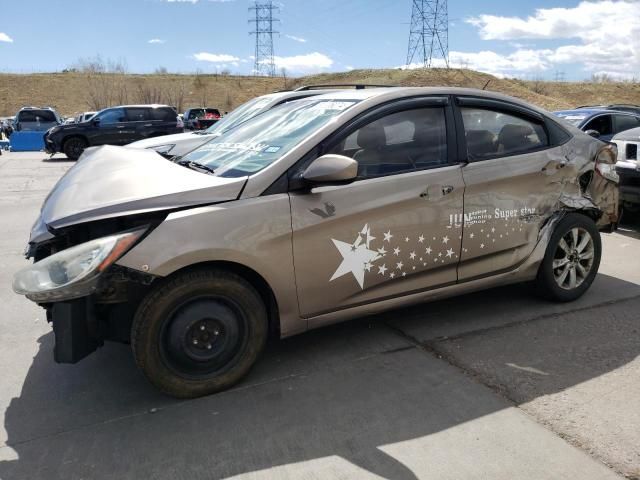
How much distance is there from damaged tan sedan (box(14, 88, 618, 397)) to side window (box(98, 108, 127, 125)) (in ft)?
56.1

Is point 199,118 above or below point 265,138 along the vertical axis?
above

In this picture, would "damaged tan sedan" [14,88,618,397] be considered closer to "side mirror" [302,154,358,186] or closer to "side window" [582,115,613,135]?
"side mirror" [302,154,358,186]

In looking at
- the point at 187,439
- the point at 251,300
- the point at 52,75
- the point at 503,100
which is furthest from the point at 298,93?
the point at 52,75

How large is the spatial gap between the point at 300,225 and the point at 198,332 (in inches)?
33.0

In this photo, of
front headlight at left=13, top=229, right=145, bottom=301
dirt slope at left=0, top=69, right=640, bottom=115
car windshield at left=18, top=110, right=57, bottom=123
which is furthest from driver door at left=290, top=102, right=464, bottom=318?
dirt slope at left=0, top=69, right=640, bottom=115

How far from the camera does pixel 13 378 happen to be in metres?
3.36

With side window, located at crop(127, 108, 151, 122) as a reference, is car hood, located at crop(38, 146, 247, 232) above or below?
below

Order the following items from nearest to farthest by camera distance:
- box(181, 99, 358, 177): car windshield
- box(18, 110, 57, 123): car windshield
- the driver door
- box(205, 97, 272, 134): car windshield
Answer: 1. the driver door
2. box(181, 99, 358, 177): car windshield
3. box(205, 97, 272, 134): car windshield
4. box(18, 110, 57, 123): car windshield

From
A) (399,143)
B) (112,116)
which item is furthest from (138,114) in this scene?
(399,143)

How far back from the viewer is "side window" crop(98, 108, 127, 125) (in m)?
19.9

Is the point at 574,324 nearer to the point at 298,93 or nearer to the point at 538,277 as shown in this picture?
the point at 538,277

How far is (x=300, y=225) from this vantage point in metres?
3.14

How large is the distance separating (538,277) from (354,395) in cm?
213

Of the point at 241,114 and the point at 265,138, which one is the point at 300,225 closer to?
the point at 265,138
